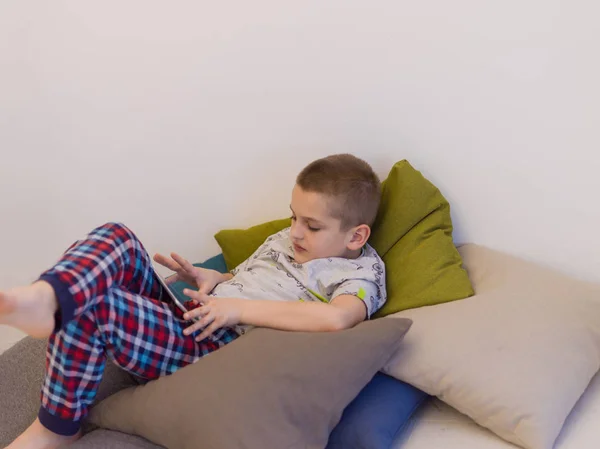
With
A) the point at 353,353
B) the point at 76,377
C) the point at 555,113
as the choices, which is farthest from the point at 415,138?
the point at 76,377

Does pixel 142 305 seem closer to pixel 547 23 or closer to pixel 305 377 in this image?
pixel 305 377

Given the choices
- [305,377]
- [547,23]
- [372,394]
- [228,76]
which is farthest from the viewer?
[228,76]

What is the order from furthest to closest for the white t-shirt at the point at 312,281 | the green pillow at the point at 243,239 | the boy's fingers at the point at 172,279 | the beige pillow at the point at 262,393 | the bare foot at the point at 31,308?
the green pillow at the point at 243,239 < the boy's fingers at the point at 172,279 < the white t-shirt at the point at 312,281 < the beige pillow at the point at 262,393 < the bare foot at the point at 31,308

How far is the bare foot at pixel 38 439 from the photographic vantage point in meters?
1.11

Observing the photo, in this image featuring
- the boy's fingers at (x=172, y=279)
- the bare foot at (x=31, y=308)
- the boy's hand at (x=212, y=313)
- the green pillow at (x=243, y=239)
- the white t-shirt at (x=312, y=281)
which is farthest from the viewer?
the green pillow at (x=243, y=239)

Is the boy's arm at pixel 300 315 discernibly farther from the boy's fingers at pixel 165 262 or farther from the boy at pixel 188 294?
the boy's fingers at pixel 165 262

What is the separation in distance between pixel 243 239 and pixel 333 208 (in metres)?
0.36

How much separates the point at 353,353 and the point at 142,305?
0.41m

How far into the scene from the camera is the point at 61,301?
3.15 feet

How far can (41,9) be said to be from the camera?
1.60 m

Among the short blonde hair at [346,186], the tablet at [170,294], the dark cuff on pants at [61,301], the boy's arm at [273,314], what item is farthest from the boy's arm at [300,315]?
the dark cuff on pants at [61,301]

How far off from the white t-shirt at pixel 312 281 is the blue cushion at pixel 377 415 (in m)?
0.17

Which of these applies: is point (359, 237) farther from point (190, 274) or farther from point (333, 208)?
point (190, 274)

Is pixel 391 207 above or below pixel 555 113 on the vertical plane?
below
